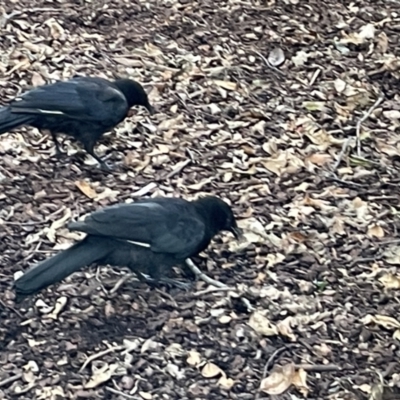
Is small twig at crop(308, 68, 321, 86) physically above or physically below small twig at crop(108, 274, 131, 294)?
below

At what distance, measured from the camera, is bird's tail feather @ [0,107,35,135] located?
6715 millimetres

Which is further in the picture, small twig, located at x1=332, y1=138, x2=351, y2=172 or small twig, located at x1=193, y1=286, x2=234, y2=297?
small twig, located at x1=332, y1=138, x2=351, y2=172

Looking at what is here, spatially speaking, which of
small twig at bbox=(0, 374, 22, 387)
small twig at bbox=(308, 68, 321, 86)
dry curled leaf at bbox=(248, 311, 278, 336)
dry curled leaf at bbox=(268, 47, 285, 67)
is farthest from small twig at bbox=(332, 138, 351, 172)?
small twig at bbox=(0, 374, 22, 387)

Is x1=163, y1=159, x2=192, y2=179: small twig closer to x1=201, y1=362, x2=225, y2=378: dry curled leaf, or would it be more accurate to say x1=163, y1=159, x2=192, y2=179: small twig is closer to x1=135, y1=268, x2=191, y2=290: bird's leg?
x1=135, y1=268, x2=191, y2=290: bird's leg

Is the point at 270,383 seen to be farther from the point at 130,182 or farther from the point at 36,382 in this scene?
the point at 130,182

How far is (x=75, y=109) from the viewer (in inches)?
272

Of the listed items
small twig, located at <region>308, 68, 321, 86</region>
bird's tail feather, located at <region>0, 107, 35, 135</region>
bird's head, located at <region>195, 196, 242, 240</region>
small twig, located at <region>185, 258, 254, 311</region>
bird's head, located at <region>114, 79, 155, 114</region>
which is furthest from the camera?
small twig, located at <region>308, 68, 321, 86</region>

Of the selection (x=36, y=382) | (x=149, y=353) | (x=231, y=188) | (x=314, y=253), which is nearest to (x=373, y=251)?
(x=314, y=253)

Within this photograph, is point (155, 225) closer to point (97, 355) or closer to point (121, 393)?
point (97, 355)

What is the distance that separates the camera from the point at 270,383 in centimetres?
521

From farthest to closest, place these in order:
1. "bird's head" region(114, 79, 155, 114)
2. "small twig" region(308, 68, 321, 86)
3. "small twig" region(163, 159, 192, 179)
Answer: "small twig" region(308, 68, 321, 86), "bird's head" region(114, 79, 155, 114), "small twig" region(163, 159, 192, 179)

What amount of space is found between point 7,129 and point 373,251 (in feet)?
8.39

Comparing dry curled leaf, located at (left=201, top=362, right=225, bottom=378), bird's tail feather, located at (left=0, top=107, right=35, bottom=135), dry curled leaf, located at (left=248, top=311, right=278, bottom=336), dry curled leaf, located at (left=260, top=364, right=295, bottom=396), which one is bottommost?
dry curled leaf, located at (left=201, top=362, right=225, bottom=378)

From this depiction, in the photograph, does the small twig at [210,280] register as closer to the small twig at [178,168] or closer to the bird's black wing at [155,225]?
the bird's black wing at [155,225]
